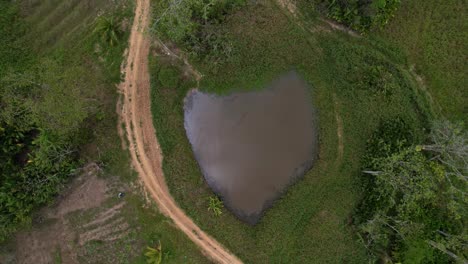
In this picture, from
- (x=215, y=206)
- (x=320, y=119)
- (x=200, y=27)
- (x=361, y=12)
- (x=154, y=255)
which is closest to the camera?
(x=154, y=255)

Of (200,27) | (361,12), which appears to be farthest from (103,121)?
(361,12)

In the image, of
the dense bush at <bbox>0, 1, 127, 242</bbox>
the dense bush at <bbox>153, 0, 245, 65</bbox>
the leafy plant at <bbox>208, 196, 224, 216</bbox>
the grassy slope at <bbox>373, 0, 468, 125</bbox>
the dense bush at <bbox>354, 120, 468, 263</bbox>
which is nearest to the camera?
the dense bush at <bbox>354, 120, 468, 263</bbox>

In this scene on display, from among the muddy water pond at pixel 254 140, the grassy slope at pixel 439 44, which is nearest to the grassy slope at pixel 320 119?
the muddy water pond at pixel 254 140

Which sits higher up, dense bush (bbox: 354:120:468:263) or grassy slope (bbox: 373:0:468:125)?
grassy slope (bbox: 373:0:468:125)

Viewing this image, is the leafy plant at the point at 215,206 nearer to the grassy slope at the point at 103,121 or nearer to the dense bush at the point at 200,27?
the grassy slope at the point at 103,121

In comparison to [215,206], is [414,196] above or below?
above

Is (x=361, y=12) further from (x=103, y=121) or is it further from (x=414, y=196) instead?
(x=103, y=121)

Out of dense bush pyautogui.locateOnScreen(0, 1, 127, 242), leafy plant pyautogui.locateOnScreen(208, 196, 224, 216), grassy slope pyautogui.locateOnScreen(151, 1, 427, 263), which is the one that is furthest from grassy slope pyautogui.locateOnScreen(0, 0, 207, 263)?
leafy plant pyautogui.locateOnScreen(208, 196, 224, 216)

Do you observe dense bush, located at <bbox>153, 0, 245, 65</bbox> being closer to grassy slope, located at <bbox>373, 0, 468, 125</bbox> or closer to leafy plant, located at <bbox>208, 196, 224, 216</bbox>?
leafy plant, located at <bbox>208, 196, 224, 216</bbox>
